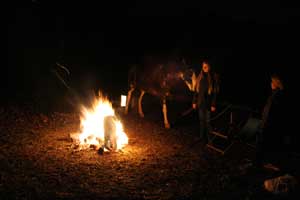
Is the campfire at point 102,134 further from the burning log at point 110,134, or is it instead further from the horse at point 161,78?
the horse at point 161,78

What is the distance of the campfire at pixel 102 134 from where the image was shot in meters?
9.23

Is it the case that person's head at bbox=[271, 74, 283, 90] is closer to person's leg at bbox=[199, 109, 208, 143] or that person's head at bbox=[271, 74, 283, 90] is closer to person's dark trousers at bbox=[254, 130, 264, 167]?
person's dark trousers at bbox=[254, 130, 264, 167]

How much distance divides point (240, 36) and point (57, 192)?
17.7 meters

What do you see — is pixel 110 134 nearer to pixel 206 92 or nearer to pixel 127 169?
pixel 127 169

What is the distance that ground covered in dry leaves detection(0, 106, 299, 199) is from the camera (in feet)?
22.1

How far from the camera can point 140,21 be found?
27859 mm

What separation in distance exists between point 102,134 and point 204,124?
284cm

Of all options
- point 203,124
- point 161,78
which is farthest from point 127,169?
point 161,78

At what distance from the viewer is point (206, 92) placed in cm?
977

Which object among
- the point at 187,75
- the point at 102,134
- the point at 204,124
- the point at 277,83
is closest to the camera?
the point at 277,83

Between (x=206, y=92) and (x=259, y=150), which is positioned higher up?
(x=206, y=92)

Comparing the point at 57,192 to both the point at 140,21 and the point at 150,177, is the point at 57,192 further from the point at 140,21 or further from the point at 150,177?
the point at 140,21

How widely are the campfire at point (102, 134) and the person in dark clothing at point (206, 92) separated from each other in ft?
7.31

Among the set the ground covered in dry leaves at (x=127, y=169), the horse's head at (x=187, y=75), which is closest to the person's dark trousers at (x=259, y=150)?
the ground covered in dry leaves at (x=127, y=169)
